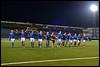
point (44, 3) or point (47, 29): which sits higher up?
point (44, 3)

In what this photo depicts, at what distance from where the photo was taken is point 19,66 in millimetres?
12094

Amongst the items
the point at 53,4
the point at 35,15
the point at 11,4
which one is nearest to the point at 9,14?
the point at 11,4

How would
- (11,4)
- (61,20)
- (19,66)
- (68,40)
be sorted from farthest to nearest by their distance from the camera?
1. (61,20)
2. (11,4)
3. (68,40)
4. (19,66)

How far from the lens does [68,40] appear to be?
3102 centimetres

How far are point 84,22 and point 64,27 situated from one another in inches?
332

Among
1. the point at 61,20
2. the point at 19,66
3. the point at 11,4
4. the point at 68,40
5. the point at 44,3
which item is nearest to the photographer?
the point at 19,66

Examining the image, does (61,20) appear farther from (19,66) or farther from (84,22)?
(19,66)

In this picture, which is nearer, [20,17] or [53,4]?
[20,17]

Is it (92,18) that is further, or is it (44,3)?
(92,18)

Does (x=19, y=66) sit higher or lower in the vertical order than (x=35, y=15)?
lower

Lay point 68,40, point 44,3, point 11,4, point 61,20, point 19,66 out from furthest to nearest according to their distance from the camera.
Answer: point 61,20 → point 44,3 → point 11,4 → point 68,40 → point 19,66

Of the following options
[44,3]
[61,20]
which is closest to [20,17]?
[44,3]

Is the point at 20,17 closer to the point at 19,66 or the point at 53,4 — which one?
the point at 53,4

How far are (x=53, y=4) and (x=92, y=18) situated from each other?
1072cm
